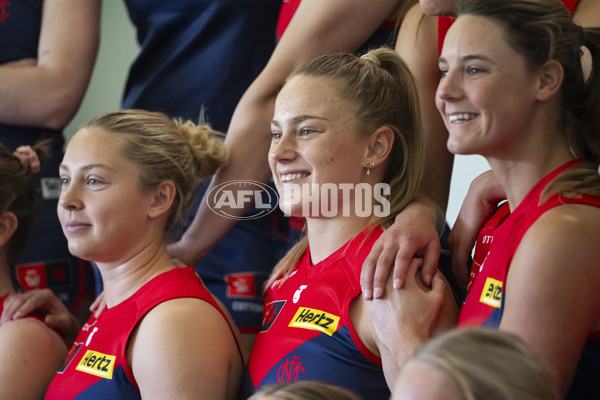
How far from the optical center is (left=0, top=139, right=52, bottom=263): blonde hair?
5.79ft

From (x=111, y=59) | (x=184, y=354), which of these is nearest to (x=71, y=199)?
(x=184, y=354)

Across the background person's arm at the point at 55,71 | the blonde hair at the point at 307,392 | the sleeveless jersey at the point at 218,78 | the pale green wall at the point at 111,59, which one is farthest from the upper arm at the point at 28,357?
the pale green wall at the point at 111,59

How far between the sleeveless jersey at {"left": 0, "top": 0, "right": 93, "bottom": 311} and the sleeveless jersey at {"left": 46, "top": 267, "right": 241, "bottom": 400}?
0.47 metres

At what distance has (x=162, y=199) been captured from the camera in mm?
1572

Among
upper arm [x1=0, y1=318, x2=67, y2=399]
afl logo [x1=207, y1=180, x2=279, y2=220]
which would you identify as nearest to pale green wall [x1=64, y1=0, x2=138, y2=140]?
afl logo [x1=207, y1=180, x2=279, y2=220]

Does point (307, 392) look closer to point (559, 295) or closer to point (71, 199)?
point (559, 295)

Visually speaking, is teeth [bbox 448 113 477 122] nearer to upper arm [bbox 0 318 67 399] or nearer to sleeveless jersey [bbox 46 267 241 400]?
sleeveless jersey [bbox 46 267 241 400]

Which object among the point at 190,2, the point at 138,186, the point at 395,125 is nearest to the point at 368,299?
Answer: the point at 395,125

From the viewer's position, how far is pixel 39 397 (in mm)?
1562

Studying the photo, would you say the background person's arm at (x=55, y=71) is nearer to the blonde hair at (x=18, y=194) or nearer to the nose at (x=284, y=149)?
the blonde hair at (x=18, y=194)

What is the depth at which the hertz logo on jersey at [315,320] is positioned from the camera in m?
1.28

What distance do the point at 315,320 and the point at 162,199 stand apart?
433 mm

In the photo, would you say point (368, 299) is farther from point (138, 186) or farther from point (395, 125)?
point (138, 186)

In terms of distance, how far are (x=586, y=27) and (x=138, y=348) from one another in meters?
0.89
